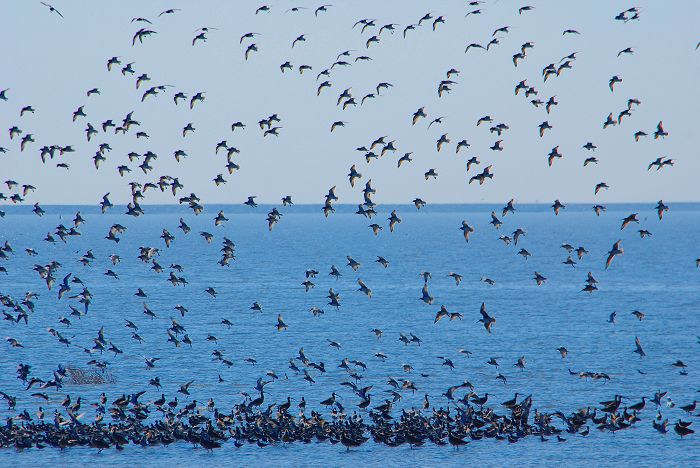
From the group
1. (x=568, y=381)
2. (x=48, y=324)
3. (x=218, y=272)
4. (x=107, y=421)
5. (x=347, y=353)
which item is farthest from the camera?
(x=218, y=272)

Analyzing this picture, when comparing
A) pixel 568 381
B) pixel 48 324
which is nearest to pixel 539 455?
pixel 568 381

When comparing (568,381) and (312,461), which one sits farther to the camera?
(568,381)

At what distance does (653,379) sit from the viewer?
249 ft

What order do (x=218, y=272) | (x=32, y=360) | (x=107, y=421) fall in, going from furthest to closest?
(x=218, y=272) < (x=32, y=360) < (x=107, y=421)

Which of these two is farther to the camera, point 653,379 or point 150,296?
point 150,296

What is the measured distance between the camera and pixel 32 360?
8319 centimetres

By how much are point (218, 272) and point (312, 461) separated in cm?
14216

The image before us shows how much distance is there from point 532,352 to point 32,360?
4599 cm

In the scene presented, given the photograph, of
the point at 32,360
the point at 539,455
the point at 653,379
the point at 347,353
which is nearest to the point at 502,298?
the point at 347,353

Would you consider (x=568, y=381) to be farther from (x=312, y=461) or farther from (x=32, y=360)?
(x=32, y=360)

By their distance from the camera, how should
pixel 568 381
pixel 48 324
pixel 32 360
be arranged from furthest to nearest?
pixel 48 324 → pixel 32 360 → pixel 568 381

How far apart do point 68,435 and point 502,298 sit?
100 metres

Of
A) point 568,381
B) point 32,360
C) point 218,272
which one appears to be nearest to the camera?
point 568,381

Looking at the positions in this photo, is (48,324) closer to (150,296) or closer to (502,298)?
(150,296)
